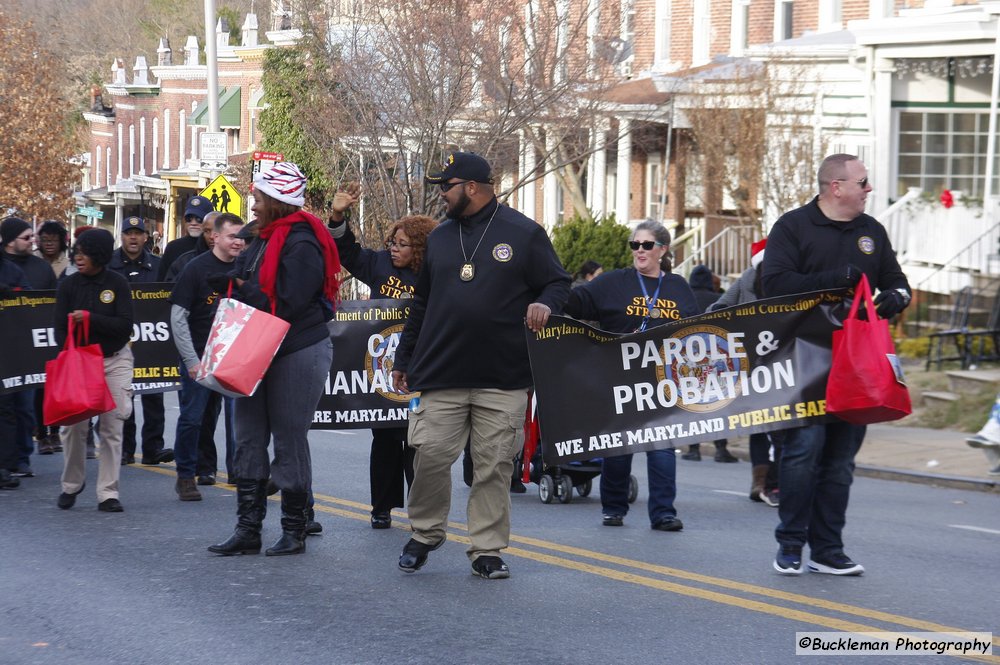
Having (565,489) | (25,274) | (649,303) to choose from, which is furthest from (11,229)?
(649,303)

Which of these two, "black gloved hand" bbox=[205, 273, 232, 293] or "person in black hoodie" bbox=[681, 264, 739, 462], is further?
"person in black hoodie" bbox=[681, 264, 739, 462]

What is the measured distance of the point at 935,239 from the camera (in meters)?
23.0

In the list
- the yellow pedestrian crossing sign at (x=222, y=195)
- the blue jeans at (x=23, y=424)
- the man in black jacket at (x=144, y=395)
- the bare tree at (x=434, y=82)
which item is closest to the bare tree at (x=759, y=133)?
the bare tree at (x=434, y=82)

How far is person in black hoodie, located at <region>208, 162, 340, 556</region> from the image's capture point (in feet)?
26.2

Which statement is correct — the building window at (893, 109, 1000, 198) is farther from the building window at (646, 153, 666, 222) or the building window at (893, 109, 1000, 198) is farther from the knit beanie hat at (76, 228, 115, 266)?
the knit beanie hat at (76, 228, 115, 266)

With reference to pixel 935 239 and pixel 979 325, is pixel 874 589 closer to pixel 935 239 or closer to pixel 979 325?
pixel 979 325

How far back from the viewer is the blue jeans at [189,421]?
11078 millimetres

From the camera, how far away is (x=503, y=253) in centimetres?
763

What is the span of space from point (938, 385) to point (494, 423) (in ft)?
40.4

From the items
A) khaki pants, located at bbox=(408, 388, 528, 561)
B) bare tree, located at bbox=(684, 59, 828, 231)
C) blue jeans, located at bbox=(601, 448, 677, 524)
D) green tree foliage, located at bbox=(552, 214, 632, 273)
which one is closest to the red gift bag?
khaki pants, located at bbox=(408, 388, 528, 561)

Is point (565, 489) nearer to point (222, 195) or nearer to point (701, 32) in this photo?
point (222, 195)

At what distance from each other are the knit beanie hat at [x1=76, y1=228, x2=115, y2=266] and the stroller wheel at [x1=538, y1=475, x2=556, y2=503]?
3.57 meters

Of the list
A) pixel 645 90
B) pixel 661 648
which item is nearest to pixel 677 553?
pixel 661 648

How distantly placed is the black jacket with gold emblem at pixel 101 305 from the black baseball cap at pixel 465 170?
3301 millimetres
